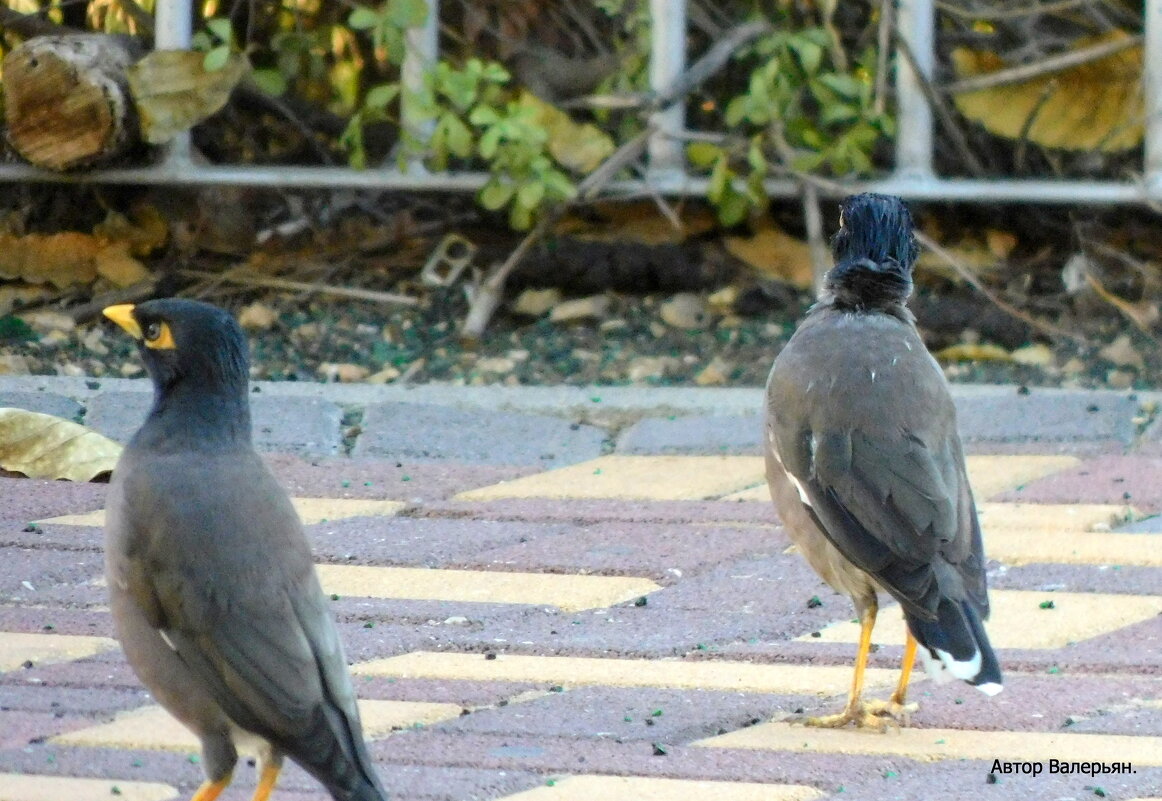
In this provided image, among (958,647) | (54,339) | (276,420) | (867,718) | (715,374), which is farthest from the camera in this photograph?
(54,339)

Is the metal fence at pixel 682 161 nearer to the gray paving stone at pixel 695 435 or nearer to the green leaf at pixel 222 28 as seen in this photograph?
the green leaf at pixel 222 28

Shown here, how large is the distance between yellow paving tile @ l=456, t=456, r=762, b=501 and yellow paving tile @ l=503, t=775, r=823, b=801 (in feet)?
7.47

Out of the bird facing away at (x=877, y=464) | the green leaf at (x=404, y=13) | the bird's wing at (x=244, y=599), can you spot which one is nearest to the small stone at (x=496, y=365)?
the green leaf at (x=404, y=13)

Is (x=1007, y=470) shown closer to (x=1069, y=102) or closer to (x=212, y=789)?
(x=1069, y=102)

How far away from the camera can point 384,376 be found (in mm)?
6836

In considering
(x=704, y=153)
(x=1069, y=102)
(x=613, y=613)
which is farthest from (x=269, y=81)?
(x=613, y=613)

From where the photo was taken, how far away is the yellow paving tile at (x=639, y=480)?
5418 mm

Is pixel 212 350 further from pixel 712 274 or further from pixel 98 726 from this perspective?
pixel 712 274

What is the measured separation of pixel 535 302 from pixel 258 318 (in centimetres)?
97

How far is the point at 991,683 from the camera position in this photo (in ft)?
10.8

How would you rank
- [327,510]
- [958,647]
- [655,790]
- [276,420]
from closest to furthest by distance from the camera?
[655,790] < [958,647] < [327,510] < [276,420]

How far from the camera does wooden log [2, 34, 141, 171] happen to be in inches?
278

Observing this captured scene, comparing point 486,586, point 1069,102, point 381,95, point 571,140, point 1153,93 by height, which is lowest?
point 486,586

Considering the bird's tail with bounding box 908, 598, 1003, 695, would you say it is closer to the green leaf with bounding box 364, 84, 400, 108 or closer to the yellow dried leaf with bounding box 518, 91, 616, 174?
the yellow dried leaf with bounding box 518, 91, 616, 174
